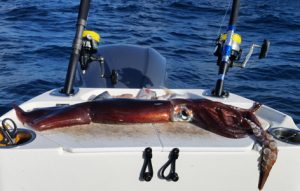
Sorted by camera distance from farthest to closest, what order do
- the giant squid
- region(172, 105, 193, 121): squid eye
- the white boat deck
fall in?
region(172, 105, 193, 121): squid eye → the giant squid → the white boat deck

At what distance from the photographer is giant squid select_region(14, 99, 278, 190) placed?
3.64 metres

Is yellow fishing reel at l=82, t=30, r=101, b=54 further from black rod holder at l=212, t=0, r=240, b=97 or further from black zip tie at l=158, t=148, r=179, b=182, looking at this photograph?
black zip tie at l=158, t=148, r=179, b=182

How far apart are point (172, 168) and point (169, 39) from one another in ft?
33.8

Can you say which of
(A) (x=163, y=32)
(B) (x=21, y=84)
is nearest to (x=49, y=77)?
(B) (x=21, y=84)

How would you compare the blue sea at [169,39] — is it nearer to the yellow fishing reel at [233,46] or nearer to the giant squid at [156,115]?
the yellow fishing reel at [233,46]

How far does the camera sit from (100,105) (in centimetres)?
377

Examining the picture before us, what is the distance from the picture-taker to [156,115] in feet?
12.4

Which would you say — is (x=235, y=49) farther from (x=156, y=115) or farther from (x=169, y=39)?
(x=169, y=39)

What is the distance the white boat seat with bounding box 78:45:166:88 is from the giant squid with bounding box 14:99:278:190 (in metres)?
1.85

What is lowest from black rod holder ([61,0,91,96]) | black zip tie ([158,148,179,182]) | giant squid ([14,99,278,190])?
black zip tie ([158,148,179,182])

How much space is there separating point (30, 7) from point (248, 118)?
46.0 feet

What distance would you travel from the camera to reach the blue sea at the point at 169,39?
362 inches

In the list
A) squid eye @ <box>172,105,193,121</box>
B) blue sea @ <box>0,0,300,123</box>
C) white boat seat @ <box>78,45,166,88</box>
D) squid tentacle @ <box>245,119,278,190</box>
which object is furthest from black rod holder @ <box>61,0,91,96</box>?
blue sea @ <box>0,0,300,123</box>

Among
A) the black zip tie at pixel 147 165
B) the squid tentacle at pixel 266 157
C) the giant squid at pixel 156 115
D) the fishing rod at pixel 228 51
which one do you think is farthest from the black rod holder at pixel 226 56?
the black zip tie at pixel 147 165
